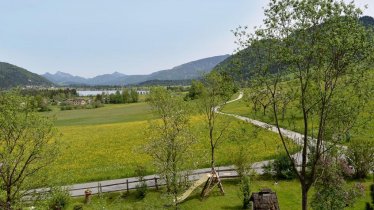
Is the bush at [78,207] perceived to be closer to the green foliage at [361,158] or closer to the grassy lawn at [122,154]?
the grassy lawn at [122,154]

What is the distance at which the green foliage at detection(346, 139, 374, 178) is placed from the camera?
3169cm

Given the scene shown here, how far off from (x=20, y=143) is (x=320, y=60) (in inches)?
679

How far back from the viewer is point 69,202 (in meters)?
29.3

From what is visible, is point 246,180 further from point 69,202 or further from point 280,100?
point 69,202

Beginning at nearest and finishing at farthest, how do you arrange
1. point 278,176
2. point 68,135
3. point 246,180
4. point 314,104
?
1. point 314,104
2. point 246,180
3. point 278,176
4. point 68,135

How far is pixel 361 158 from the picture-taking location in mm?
31953

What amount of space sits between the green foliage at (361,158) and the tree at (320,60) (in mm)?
14856

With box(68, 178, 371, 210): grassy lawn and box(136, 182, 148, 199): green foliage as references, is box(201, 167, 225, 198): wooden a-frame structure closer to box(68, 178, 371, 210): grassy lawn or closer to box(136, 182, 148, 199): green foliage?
box(68, 178, 371, 210): grassy lawn

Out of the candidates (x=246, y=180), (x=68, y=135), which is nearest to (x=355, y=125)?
(x=246, y=180)

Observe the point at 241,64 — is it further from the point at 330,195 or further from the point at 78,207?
the point at 78,207

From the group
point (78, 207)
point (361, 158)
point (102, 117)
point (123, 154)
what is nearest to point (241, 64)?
point (78, 207)

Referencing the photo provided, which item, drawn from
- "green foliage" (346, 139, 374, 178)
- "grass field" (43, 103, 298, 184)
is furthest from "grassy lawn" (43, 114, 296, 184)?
"green foliage" (346, 139, 374, 178)

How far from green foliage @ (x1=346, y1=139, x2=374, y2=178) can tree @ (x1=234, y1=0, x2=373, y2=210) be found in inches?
585

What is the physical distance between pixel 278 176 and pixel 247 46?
61.1ft
